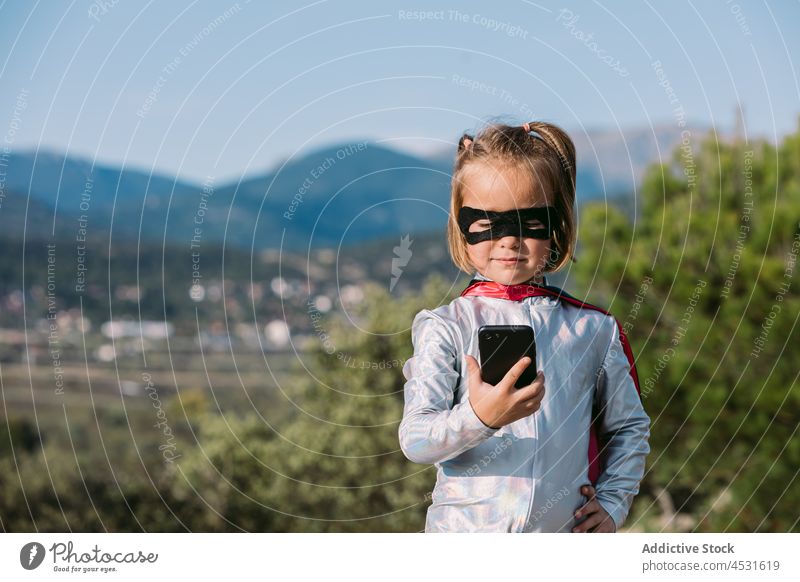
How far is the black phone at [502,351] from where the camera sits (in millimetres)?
2633

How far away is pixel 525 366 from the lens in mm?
2576

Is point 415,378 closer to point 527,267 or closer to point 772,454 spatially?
point 527,267

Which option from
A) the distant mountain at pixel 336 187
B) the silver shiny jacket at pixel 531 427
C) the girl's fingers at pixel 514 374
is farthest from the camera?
the distant mountain at pixel 336 187

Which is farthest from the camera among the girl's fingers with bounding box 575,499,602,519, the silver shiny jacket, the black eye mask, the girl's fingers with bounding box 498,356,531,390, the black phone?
the black eye mask

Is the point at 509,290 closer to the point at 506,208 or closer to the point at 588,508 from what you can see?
the point at 506,208

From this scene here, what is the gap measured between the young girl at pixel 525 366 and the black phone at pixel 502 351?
41 mm

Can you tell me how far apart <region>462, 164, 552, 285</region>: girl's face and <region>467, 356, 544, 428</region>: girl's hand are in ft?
1.60

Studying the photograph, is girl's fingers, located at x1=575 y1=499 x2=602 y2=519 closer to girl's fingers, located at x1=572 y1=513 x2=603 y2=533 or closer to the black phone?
girl's fingers, located at x1=572 y1=513 x2=603 y2=533

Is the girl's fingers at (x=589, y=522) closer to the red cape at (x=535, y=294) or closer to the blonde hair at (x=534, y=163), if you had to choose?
the red cape at (x=535, y=294)

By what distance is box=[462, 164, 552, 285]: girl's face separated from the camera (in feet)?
9.70

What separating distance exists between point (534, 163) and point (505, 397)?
0.80 meters

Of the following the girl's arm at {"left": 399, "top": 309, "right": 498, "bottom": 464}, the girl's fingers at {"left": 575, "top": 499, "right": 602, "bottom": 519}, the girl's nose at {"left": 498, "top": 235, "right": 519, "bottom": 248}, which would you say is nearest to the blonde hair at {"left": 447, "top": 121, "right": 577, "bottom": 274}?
the girl's nose at {"left": 498, "top": 235, "right": 519, "bottom": 248}

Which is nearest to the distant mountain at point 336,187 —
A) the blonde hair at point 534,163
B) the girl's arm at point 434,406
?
the blonde hair at point 534,163

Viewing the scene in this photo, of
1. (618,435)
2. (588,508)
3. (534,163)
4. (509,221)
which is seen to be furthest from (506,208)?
(588,508)
